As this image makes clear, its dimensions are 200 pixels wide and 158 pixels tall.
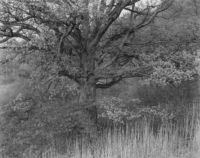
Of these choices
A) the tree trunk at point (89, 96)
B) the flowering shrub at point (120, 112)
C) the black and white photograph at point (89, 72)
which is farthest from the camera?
the tree trunk at point (89, 96)

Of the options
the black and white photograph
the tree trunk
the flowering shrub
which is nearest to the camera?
the black and white photograph

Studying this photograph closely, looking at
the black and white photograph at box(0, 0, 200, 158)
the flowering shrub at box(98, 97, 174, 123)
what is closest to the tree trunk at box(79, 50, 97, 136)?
the black and white photograph at box(0, 0, 200, 158)

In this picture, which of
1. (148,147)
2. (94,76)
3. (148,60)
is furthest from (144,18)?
(148,147)

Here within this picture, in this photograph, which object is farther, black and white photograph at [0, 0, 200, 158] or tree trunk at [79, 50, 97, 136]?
tree trunk at [79, 50, 97, 136]

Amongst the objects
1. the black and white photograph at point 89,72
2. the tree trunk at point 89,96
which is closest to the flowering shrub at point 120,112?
the black and white photograph at point 89,72

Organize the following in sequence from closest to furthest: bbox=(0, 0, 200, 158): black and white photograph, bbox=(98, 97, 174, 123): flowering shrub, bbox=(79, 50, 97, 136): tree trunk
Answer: bbox=(0, 0, 200, 158): black and white photograph
bbox=(98, 97, 174, 123): flowering shrub
bbox=(79, 50, 97, 136): tree trunk

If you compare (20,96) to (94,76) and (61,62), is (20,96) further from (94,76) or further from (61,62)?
(94,76)

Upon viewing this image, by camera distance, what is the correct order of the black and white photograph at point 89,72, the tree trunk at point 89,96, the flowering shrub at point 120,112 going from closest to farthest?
the black and white photograph at point 89,72, the flowering shrub at point 120,112, the tree trunk at point 89,96

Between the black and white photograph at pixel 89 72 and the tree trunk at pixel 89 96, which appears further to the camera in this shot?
the tree trunk at pixel 89 96

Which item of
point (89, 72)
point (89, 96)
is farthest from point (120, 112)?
point (89, 72)

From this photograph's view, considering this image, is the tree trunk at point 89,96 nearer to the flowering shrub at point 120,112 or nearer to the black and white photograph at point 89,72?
the black and white photograph at point 89,72

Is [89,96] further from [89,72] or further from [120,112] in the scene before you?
[120,112]

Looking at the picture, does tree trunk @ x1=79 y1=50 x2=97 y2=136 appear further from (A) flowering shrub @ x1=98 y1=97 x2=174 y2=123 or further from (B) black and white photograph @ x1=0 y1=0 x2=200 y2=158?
(A) flowering shrub @ x1=98 y1=97 x2=174 y2=123

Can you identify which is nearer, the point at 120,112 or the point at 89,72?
the point at 120,112
